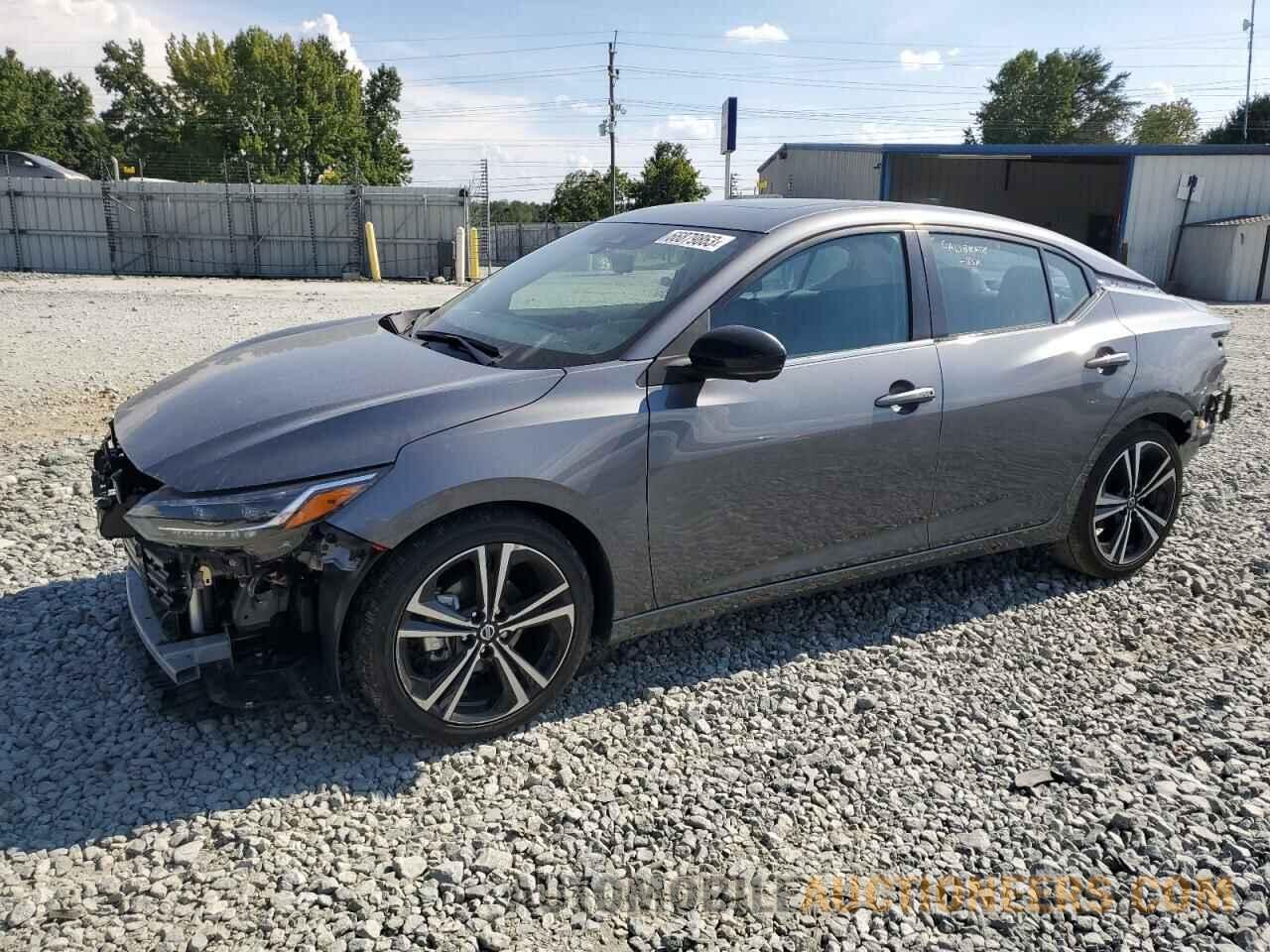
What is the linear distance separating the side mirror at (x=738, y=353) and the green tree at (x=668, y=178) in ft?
170

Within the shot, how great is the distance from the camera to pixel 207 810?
2967mm

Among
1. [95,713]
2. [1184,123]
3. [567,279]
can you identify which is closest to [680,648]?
[567,279]

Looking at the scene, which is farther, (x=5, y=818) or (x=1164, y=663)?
(x=1164, y=663)

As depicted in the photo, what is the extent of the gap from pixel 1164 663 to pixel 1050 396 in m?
1.18

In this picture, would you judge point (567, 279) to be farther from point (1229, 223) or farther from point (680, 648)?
point (1229, 223)

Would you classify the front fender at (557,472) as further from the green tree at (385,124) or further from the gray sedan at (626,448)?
the green tree at (385,124)

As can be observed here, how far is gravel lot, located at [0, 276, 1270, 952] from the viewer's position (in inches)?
103

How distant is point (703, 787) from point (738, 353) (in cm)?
140

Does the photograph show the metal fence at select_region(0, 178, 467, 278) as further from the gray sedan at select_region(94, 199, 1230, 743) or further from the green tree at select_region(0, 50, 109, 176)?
the green tree at select_region(0, 50, 109, 176)

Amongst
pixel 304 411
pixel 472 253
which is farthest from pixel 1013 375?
pixel 472 253

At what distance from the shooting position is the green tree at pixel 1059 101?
291 ft

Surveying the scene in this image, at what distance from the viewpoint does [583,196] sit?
57812 mm

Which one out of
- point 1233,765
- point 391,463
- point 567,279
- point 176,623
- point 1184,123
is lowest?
point 1233,765

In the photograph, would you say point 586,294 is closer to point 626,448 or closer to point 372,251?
point 626,448
